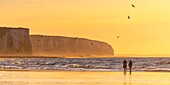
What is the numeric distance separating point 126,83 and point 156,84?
240 cm

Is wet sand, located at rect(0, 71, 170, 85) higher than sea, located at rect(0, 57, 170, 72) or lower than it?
lower

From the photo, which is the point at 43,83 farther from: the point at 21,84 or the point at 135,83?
the point at 135,83

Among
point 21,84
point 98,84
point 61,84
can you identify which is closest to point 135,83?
point 98,84

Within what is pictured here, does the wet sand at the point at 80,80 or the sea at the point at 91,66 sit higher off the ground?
the sea at the point at 91,66

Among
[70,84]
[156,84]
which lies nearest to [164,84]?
[156,84]

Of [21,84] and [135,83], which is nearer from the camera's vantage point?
[21,84]

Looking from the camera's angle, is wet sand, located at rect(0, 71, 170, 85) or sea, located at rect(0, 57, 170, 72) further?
sea, located at rect(0, 57, 170, 72)

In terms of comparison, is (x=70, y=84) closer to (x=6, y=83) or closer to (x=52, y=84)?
(x=52, y=84)

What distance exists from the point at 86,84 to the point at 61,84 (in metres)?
1.89

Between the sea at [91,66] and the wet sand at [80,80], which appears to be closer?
the wet sand at [80,80]

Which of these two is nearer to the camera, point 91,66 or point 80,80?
point 80,80

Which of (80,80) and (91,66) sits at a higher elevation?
(91,66)

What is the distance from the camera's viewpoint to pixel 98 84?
39.6 meters

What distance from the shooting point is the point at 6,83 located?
39250 millimetres
